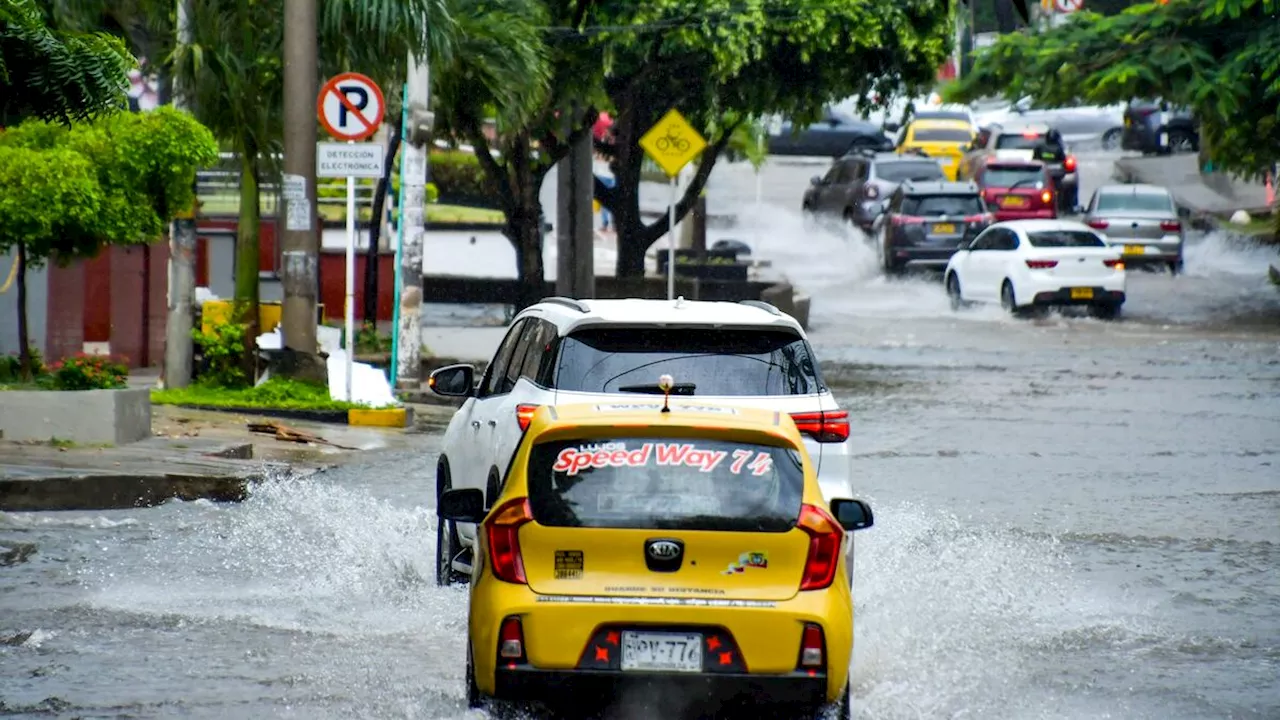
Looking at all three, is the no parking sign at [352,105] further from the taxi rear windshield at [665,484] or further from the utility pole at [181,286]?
the taxi rear windshield at [665,484]

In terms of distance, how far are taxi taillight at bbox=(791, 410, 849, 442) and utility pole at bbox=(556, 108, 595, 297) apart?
2097 centimetres

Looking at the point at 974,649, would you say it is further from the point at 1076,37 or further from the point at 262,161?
the point at 1076,37

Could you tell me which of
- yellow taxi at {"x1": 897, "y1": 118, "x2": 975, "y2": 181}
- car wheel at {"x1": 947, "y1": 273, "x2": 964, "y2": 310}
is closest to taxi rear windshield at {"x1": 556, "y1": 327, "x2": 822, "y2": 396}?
car wheel at {"x1": 947, "y1": 273, "x2": 964, "y2": 310}

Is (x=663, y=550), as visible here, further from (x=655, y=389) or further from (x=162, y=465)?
(x=162, y=465)

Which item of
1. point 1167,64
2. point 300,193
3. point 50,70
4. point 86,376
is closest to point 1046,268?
point 1167,64

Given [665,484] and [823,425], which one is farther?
[823,425]

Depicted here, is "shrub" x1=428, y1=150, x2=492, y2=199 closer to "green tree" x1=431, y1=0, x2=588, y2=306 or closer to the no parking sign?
"green tree" x1=431, y1=0, x2=588, y2=306

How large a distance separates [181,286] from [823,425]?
1235cm

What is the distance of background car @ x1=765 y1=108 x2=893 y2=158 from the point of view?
6291 cm

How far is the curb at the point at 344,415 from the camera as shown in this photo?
64.8 feet

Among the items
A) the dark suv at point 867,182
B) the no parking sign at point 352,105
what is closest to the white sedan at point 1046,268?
the dark suv at point 867,182

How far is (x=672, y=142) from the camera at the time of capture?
27844mm

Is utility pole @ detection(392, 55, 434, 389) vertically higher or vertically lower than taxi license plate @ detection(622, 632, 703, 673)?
higher

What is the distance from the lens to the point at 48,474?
14.0 metres
